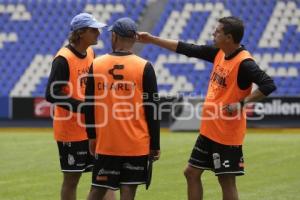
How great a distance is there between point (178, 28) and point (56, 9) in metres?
4.78

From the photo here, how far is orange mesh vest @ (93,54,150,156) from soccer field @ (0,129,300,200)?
3.67 m

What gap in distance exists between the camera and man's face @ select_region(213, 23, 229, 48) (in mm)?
7883

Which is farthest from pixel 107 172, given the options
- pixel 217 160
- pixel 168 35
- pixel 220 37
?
pixel 168 35

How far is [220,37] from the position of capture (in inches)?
311

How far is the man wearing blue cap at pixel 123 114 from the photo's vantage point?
6.81 m

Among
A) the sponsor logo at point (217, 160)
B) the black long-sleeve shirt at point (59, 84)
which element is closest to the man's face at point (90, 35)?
the black long-sleeve shirt at point (59, 84)

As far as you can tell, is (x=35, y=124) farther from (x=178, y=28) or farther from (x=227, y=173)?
(x=227, y=173)

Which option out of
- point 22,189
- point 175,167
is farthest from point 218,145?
point 175,167

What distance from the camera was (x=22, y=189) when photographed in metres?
11.2

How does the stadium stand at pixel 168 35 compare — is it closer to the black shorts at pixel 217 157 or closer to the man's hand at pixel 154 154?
the black shorts at pixel 217 157

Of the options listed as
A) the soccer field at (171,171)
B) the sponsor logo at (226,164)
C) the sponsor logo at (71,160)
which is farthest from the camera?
the soccer field at (171,171)

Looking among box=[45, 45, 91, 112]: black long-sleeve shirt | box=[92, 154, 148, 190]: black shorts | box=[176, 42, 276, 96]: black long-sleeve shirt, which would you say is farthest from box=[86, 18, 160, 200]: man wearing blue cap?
box=[176, 42, 276, 96]: black long-sleeve shirt

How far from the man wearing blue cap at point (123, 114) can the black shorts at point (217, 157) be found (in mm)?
1151

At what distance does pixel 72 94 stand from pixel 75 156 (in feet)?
2.24
